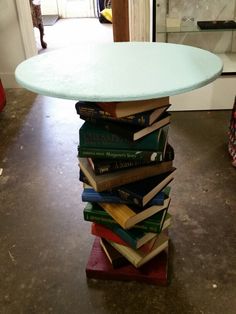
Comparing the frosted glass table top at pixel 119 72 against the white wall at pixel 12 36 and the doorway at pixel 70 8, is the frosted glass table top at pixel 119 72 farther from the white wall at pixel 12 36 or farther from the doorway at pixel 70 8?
the doorway at pixel 70 8

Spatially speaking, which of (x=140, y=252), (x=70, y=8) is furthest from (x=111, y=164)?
(x=70, y=8)

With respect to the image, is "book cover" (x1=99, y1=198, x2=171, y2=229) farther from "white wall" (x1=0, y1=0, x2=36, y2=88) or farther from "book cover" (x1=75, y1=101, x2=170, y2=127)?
"white wall" (x1=0, y1=0, x2=36, y2=88)

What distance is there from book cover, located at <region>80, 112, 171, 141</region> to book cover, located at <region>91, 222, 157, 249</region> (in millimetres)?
361

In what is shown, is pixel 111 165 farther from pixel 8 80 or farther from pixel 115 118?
pixel 8 80

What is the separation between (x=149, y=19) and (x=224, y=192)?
61.6 inches

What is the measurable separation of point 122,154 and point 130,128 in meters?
0.09

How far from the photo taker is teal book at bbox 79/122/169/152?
1040 mm

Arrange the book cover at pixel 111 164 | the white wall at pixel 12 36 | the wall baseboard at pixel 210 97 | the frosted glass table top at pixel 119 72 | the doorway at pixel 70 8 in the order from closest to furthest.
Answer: the frosted glass table top at pixel 119 72
the book cover at pixel 111 164
the wall baseboard at pixel 210 97
the white wall at pixel 12 36
the doorway at pixel 70 8

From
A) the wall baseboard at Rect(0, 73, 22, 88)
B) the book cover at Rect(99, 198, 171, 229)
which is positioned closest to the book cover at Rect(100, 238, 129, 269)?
the book cover at Rect(99, 198, 171, 229)

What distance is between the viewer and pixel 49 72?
1.01 metres

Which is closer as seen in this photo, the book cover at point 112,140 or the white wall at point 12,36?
the book cover at point 112,140

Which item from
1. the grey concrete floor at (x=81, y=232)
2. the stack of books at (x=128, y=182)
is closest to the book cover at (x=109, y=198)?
the stack of books at (x=128, y=182)

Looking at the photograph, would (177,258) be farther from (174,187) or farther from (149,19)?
(149,19)

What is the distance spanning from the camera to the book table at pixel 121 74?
0.87m
